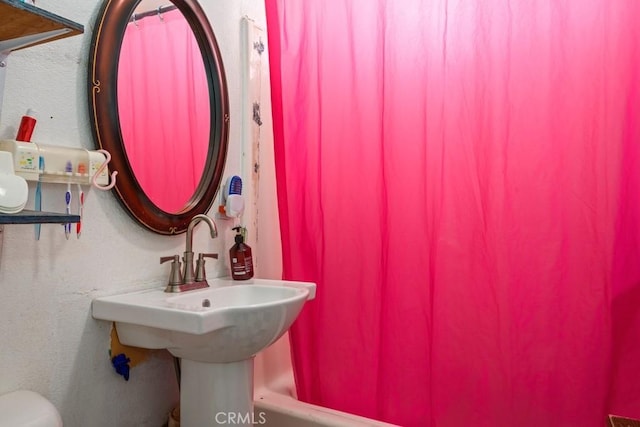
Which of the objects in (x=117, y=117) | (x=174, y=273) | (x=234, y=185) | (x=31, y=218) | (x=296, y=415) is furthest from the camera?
(x=234, y=185)

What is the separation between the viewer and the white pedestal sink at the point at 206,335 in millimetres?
958

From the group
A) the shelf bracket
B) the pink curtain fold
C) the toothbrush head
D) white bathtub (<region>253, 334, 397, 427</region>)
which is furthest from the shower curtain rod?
white bathtub (<region>253, 334, 397, 427</region>)

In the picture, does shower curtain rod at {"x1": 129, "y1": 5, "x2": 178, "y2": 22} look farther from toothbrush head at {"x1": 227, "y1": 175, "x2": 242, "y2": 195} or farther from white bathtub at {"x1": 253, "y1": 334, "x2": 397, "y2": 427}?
white bathtub at {"x1": 253, "y1": 334, "x2": 397, "y2": 427}

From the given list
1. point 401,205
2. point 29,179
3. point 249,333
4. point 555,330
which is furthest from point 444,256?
point 29,179

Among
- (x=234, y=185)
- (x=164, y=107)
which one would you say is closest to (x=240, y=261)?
(x=234, y=185)

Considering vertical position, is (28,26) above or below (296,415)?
above

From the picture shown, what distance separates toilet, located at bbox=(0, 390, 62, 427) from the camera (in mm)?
764

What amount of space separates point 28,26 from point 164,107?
0.53 m

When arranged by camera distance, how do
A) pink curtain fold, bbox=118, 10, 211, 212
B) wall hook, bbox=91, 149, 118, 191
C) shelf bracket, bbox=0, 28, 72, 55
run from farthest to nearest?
1. pink curtain fold, bbox=118, 10, 211, 212
2. wall hook, bbox=91, 149, 118, 191
3. shelf bracket, bbox=0, 28, 72, 55

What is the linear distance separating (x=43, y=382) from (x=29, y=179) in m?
0.47

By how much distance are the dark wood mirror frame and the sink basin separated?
0.24 metres

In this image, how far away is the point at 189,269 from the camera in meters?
1.25

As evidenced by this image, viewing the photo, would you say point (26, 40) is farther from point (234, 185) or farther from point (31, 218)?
point (234, 185)

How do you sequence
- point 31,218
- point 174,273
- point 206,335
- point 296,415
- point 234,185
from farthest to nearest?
point 234,185 → point 296,415 → point 174,273 → point 206,335 → point 31,218
